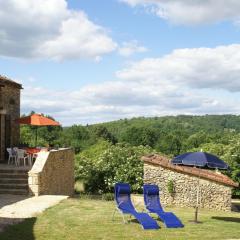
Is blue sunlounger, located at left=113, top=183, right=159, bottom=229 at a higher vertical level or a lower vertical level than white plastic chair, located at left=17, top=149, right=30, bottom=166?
lower

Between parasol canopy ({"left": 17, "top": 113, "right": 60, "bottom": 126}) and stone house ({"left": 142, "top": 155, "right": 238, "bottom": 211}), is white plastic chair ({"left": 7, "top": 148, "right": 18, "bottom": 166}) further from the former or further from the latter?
stone house ({"left": 142, "top": 155, "right": 238, "bottom": 211})

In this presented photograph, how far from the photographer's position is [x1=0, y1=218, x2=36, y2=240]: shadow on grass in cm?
1028

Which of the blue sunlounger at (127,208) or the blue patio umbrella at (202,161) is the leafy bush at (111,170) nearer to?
the blue patio umbrella at (202,161)

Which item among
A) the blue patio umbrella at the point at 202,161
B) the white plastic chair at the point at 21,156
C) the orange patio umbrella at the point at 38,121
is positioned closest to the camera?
the blue patio umbrella at the point at 202,161

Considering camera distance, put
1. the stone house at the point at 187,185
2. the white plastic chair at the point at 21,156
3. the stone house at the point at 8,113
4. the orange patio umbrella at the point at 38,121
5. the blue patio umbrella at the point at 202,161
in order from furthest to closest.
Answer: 1. the stone house at the point at 8,113
2. the orange patio umbrella at the point at 38,121
3. the white plastic chair at the point at 21,156
4. the stone house at the point at 187,185
5. the blue patio umbrella at the point at 202,161

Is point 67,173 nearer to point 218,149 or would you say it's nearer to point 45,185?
point 45,185

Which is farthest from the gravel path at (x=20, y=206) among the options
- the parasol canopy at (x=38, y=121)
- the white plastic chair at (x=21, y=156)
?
the parasol canopy at (x=38, y=121)

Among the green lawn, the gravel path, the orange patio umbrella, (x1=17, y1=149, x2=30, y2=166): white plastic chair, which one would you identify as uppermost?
the orange patio umbrella

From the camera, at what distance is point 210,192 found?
19.9 meters

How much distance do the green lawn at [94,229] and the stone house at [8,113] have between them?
383 inches

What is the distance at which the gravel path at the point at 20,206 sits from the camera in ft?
40.4

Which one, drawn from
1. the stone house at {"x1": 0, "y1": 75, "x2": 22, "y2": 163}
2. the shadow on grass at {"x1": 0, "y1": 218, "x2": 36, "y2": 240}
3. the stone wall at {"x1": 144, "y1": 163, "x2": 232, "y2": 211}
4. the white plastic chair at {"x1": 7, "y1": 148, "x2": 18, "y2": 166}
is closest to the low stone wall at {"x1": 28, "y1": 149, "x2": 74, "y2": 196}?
the white plastic chair at {"x1": 7, "y1": 148, "x2": 18, "y2": 166}

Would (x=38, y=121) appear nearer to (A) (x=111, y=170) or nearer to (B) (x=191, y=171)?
(B) (x=191, y=171)

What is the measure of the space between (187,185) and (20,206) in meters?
8.23
